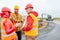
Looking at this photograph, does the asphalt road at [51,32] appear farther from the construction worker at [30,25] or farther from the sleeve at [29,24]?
the sleeve at [29,24]

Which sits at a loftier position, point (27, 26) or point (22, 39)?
point (27, 26)

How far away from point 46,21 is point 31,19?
0.99m

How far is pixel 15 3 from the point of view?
3699 mm

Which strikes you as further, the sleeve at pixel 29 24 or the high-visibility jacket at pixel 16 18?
the high-visibility jacket at pixel 16 18

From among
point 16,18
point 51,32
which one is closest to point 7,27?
point 16,18

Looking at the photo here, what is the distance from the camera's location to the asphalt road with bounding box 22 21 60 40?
3.80 m

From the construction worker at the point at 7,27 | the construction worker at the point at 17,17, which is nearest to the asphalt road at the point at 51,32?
the construction worker at the point at 17,17

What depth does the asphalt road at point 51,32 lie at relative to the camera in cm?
380

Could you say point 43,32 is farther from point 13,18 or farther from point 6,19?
point 6,19

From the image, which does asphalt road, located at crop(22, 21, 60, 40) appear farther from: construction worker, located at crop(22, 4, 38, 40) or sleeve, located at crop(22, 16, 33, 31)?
sleeve, located at crop(22, 16, 33, 31)

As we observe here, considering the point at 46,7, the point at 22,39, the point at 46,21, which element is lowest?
the point at 22,39

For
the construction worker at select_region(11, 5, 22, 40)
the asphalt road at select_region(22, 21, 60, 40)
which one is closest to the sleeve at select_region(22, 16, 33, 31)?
the construction worker at select_region(11, 5, 22, 40)

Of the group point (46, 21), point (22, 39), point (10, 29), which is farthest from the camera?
point (46, 21)

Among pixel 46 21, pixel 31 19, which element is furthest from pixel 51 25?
pixel 31 19
